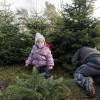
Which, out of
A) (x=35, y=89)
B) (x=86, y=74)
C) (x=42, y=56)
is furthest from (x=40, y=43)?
(x=35, y=89)

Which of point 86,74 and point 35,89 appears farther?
point 86,74

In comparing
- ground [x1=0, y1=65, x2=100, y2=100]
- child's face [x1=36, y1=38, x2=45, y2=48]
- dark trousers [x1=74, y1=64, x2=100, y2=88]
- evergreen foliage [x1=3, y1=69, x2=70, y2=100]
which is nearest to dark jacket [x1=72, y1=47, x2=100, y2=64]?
dark trousers [x1=74, y1=64, x2=100, y2=88]

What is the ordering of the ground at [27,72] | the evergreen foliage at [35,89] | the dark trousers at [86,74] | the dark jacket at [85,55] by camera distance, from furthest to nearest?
the dark jacket at [85,55] → the dark trousers at [86,74] → the ground at [27,72] → the evergreen foliage at [35,89]

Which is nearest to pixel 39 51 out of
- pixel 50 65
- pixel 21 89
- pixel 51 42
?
pixel 50 65

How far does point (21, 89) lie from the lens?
546cm

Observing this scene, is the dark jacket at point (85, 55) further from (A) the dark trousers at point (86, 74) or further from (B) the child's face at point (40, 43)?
(B) the child's face at point (40, 43)

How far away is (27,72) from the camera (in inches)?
401

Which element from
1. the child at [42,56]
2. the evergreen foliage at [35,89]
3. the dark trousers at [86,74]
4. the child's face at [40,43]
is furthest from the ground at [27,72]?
the evergreen foliage at [35,89]

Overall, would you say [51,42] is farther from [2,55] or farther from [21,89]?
[21,89]

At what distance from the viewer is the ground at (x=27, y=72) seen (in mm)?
8122

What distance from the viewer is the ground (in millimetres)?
8122

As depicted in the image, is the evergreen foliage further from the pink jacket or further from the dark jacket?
the pink jacket

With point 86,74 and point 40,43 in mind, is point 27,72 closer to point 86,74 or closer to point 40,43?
point 40,43

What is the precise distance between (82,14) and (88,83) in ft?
9.44
